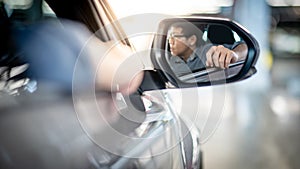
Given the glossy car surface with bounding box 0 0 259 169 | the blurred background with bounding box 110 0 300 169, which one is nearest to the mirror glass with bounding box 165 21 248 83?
the blurred background with bounding box 110 0 300 169

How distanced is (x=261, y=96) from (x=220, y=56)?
13.0 ft

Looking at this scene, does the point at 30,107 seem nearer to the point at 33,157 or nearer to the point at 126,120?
the point at 33,157

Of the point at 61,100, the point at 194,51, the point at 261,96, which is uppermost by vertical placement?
the point at 61,100

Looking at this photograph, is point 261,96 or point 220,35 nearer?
point 220,35

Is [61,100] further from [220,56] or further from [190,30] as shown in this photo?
[220,56]

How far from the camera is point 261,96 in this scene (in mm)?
5625

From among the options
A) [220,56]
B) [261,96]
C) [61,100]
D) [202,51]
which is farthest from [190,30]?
[261,96]

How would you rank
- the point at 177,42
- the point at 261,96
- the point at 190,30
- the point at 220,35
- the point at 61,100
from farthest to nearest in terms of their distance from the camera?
1. the point at 261,96
2. the point at 220,35
3. the point at 190,30
4. the point at 177,42
5. the point at 61,100

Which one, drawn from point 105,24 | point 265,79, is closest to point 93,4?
point 105,24

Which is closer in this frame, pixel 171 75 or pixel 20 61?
pixel 20 61

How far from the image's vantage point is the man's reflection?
152 centimetres

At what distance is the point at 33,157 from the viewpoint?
807 mm

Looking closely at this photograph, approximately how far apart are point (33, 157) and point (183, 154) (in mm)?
867

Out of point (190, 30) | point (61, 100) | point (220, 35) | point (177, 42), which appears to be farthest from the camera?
point (220, 35)
